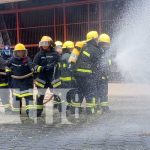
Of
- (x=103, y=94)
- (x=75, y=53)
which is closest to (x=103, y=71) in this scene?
(x=103, y=94)

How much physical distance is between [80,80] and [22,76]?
1.22 meters

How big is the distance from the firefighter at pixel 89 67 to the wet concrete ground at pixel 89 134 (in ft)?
1.38

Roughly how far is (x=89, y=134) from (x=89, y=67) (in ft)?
7.59

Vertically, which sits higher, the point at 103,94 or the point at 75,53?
the point at 75,53

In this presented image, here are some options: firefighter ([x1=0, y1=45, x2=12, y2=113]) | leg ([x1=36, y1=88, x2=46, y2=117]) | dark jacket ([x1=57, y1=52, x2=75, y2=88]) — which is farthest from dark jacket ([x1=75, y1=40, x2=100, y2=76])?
firefighter ([x1=0, y1=45, x2=12, y2=113])

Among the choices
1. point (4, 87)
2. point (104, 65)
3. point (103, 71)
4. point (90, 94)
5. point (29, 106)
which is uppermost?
point (104, 65)

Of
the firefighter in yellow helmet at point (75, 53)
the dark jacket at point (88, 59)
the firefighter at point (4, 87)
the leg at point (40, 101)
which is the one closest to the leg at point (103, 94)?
the dark jacket at point (88, 59)

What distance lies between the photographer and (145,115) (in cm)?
920

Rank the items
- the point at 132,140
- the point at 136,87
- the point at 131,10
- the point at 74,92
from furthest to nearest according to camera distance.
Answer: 1. the point at 131,10
2. the point at 136,87
3. the point at 74,92
4. the point at 132,140

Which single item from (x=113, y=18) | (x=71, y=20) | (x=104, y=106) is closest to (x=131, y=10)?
(x=113, y=18)

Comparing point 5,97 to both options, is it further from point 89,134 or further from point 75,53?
point 89,134

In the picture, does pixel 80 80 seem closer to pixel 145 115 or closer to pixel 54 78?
pixel 54 78

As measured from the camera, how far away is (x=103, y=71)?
964 centimetres

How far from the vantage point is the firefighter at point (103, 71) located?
962cm
